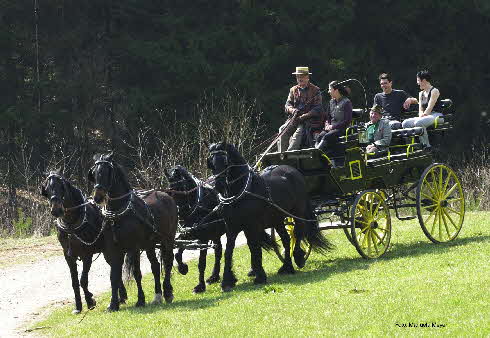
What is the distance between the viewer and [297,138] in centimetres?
1537

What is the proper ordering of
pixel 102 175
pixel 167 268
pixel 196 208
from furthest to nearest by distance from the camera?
pixel 196 208 → pixel 167 268 → pixel 102 175

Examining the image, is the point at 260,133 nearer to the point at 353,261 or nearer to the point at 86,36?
the point at 86,36

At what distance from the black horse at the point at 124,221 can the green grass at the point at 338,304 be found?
0.46 metres

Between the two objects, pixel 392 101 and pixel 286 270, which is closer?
pixel 286 270

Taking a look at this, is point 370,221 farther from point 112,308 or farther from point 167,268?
point 112,308

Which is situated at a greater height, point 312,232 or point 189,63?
point 189,63

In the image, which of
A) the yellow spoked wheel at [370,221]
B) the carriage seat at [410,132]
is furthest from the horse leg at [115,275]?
the carriage seat at [410,132]

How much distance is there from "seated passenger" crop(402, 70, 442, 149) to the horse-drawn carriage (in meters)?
0.15

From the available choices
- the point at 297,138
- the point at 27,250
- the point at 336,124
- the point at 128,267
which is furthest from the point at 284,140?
the point at 27,250

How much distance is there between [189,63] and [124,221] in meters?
19.5

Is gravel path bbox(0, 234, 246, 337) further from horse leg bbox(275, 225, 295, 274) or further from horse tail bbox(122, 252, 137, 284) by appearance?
horse leg bbox(275, 225, 295, 274)

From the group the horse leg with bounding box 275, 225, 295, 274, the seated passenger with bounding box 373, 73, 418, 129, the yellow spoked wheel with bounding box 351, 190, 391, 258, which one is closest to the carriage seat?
the seated passenger with bounding box 373, 73, 418, 129

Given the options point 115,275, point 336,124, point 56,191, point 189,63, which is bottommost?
point 115,275

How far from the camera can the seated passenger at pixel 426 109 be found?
1577 cm
